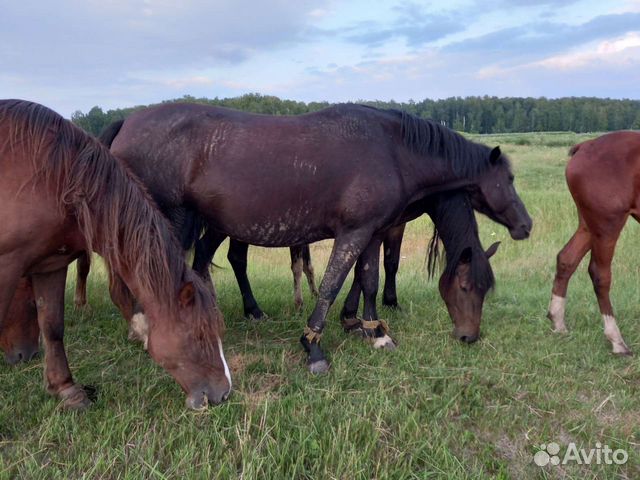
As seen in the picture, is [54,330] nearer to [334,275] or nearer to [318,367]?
[318,367]

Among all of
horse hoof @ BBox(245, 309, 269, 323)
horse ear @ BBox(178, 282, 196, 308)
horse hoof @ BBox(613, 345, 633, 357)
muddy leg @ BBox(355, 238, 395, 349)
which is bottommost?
horse hoof @ BBox(245, 309, 269, 323)

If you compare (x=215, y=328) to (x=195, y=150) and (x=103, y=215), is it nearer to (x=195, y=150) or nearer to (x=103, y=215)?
(x=103, y=215)

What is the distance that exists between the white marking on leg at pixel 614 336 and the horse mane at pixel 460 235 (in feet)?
3.65

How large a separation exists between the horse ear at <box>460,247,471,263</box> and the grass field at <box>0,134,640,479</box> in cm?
75

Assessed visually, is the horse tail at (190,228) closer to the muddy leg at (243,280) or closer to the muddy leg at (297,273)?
the muddy leg at (243,280)

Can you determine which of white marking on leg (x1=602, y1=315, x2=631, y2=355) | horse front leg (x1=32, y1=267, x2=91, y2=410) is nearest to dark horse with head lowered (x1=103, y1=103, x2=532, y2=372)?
horse front leg (x1=32, y1=267, x2=91, y2=410)

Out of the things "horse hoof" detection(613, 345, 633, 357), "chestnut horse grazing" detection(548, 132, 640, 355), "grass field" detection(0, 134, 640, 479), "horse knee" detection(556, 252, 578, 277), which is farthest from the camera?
"horse knee" detection(556, 252, 578, 277)

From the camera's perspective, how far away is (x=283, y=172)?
13.2 ft

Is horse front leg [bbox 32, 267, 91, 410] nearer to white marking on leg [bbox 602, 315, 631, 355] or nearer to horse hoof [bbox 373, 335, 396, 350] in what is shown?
horse hoof [bbox 373, 335, 396, 350]

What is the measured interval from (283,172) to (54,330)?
2.03 metres

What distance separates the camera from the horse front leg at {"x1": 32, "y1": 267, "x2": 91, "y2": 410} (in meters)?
3.20

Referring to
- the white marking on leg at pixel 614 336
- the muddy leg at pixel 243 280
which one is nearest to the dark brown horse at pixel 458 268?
the white marking on leg at pixel 614 336

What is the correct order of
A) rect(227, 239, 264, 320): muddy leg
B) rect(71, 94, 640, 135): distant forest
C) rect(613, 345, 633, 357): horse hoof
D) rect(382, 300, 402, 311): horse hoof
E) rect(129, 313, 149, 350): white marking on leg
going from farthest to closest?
1. rect(71, 94, 640, 135): distant forest
2. rect(382, 300, 402, 311): horse hoof
3. rect(227, 239, 264, 320): muddy leg
4. rect(613, 345, 633, 357): horse hoof
5. rect(129, 313, 149, 350): white marking on leg

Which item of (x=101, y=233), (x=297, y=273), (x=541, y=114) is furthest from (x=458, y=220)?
(x=541, y=114)
